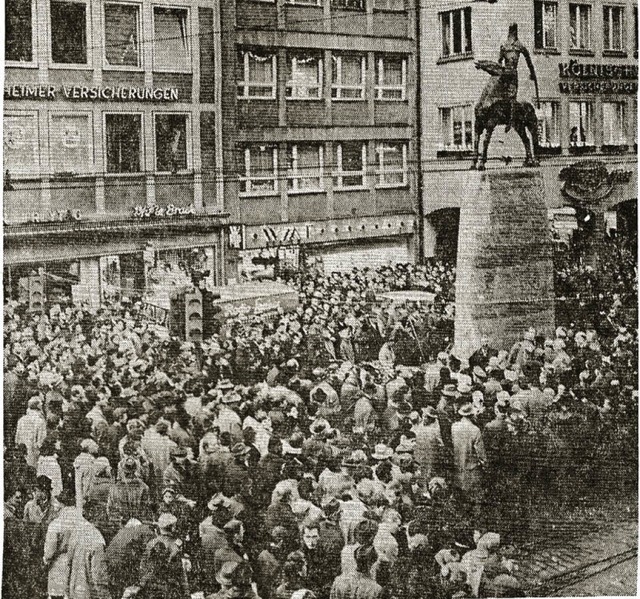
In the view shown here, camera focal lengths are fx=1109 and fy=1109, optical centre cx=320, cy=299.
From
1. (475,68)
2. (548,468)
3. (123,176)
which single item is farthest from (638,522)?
(123,176)

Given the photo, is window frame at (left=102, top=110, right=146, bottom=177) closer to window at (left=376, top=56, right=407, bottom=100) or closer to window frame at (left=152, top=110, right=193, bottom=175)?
window frame at (left=152, top=110, right=193, bottom=175)

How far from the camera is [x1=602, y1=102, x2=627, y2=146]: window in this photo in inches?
273

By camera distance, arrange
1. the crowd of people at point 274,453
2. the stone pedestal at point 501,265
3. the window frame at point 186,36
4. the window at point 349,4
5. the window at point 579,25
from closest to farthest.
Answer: the crowd of people at point 274,453, the window frame at point 186,36, the window at point 349,4, the stone pedestal at point 501,265, the window at point 579,25

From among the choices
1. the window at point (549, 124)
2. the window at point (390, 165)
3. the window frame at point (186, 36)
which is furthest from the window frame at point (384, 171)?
the window frame at point (186, 36)

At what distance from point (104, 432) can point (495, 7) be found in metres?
3.49

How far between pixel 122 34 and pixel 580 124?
2.87 metres

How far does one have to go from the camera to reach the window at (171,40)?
21.7 ft

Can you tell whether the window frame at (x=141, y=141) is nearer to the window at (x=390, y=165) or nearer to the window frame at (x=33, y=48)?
the window frame at (x=33, y=48)

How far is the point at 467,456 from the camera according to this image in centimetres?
665

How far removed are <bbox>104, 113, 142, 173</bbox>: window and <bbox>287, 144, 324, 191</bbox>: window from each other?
91 cm

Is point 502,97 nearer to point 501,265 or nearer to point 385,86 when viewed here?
point 385,86

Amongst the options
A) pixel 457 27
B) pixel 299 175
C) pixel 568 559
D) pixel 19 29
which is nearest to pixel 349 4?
pixel 457 27

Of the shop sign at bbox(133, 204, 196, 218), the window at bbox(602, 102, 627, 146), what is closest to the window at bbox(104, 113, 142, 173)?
the shop sign at bbox(133, 204, 196, 218)

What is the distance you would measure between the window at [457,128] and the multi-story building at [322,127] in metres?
0.20
